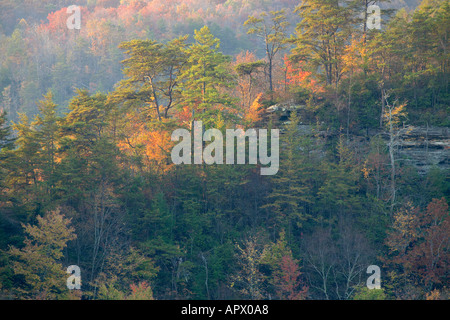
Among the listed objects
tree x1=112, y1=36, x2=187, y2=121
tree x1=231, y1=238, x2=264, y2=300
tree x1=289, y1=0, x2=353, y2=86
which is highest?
tree x1=289, y1=0, x2=353, y2=86

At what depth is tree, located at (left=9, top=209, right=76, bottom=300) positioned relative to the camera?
2053cm

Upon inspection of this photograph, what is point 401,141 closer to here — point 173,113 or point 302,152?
point 302,152

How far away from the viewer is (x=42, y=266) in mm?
21047

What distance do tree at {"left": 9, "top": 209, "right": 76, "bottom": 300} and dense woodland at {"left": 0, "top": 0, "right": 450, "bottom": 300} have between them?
11cm

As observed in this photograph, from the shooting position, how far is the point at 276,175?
29891 mm

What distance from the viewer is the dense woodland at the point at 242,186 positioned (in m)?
24.3

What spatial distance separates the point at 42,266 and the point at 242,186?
15.5m

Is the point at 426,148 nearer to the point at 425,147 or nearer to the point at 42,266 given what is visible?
the point at 425,147

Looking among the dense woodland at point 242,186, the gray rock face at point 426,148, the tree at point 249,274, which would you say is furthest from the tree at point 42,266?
the gray rock face at point 426,148

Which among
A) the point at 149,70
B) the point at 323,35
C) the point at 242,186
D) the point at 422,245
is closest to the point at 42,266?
the point at 242,186

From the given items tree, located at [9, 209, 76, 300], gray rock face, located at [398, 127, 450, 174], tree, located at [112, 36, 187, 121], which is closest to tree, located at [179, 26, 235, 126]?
tree, located at [112, 36, 187, 121]

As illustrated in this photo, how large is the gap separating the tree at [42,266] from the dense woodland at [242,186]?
11 centimetres

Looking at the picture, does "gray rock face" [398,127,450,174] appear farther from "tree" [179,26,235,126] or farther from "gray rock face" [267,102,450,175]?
"tree" [179,26,235,126]
